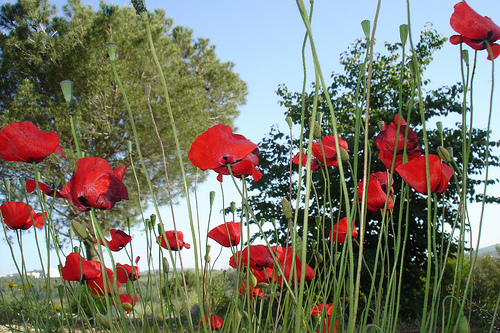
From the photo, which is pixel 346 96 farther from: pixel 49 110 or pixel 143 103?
pixel 49 110

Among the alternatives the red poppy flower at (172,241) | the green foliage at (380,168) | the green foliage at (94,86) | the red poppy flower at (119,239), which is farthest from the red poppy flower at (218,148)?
the green foliage at (94,86)

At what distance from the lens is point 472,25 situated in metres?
0.62

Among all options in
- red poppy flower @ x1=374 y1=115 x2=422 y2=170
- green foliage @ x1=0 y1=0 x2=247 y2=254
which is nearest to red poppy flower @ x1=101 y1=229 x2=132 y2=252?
red poppy flower @ x1=374 y1=115 x2=422 y2=170

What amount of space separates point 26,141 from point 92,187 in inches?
7.6

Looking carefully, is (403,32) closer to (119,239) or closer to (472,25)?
(472,25)

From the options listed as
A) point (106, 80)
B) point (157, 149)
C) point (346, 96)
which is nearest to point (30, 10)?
point (106, 80)

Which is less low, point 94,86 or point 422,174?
point 94,86

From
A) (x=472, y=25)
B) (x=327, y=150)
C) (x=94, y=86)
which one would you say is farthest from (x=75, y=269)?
(x=94, y=86)

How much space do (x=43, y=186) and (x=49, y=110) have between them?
617cm

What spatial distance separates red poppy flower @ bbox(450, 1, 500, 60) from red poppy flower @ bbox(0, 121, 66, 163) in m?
0.68

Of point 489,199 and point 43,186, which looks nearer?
point 43,186

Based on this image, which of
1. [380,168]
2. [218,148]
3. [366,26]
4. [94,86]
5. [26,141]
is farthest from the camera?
[94,86]

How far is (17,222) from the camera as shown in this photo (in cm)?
98

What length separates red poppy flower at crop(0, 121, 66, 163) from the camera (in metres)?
0.71
